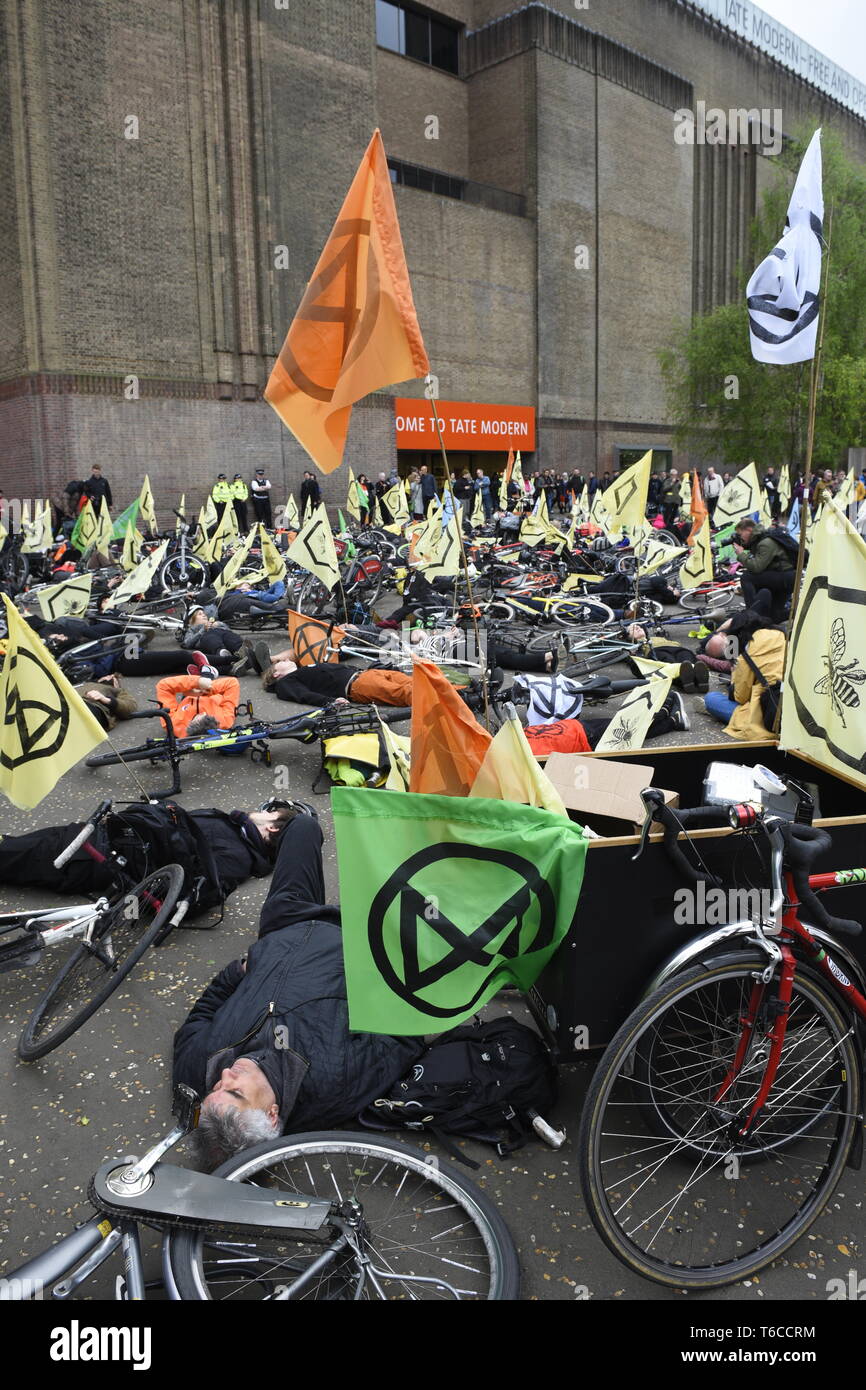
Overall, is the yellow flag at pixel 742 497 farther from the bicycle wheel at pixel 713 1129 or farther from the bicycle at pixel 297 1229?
the bicycle at pixel 297 1229

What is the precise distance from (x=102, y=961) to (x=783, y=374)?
33.0m

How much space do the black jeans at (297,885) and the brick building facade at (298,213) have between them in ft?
73.6

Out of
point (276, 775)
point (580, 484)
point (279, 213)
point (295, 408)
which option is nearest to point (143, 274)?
point (279, 213)

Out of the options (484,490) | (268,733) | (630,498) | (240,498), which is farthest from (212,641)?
(484,490)

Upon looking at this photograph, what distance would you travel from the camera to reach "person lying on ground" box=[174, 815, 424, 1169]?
2.77m

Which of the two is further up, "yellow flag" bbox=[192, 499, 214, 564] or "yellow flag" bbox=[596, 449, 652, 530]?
"yellow flag" bbox=[596, 449, 652, 530]

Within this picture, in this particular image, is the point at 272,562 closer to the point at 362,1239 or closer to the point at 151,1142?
the point at 151,1142

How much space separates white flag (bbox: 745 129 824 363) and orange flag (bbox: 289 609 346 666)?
196 inches

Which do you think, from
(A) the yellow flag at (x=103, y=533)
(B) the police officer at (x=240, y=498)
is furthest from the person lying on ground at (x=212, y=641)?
(B) the police officer at (x=240, y=498)

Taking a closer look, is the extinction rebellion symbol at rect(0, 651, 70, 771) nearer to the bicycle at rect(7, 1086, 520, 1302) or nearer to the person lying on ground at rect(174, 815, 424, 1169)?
the person lying on ground at rect(174, 815, 424, 1169)

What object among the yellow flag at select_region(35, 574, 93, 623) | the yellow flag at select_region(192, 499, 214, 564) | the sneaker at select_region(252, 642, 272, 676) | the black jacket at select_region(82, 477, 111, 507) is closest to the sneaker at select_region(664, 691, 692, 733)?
the sneaker at select_region(252, 642, 272, 676)

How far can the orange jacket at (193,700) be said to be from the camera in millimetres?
7660
